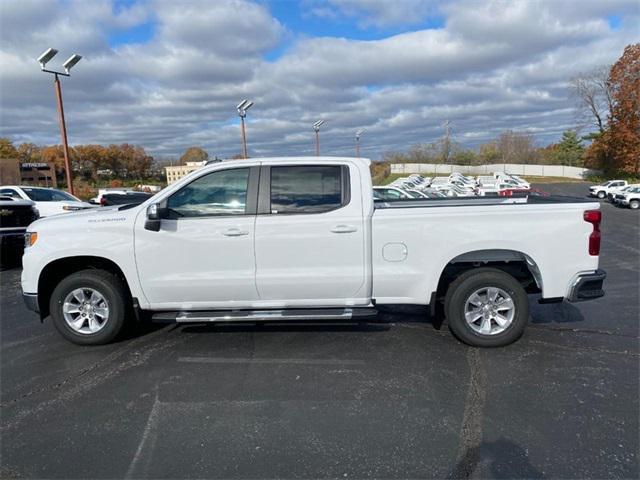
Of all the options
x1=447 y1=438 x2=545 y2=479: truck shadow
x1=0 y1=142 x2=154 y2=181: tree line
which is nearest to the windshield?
x1=447 y1=438 x2=545 y2=479: truck shadow

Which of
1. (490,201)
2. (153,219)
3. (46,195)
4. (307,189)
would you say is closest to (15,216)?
(46,195)

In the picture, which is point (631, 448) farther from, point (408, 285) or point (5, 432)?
point (5, 432)

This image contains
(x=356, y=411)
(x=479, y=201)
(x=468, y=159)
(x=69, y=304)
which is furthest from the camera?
(x=468, y=159)

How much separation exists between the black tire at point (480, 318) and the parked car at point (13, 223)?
28.8 feet

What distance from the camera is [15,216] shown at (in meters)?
8.91

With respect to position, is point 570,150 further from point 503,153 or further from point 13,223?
point 13,223

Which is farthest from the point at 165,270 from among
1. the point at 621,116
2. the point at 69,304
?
the point at 621,116

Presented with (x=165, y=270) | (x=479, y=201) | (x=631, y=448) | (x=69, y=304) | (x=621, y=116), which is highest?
(x=621, y=116)

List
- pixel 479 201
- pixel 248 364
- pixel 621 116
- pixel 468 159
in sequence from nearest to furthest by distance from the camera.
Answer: pixel 248 364 < pixel 479 201 < pixel 621 116 < pixel 468 159

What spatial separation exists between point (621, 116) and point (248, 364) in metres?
64.8

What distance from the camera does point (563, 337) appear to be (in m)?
4.70

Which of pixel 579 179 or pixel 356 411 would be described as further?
pixel 579 179

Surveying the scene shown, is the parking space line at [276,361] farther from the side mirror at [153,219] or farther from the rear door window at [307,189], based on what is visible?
the rear door window at [307,189]

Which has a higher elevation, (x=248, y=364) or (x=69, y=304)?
(x=69, y=304)
